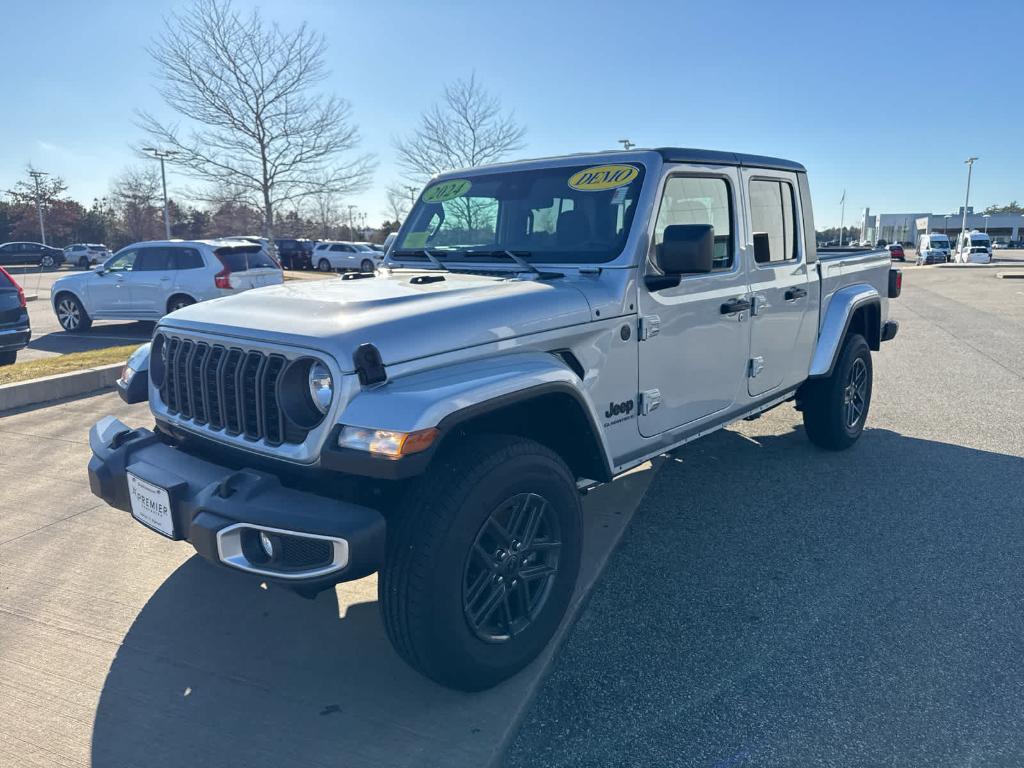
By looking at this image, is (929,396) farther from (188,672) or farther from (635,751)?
(188,672)

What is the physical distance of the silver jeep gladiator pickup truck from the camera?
240 cm

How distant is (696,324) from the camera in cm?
377

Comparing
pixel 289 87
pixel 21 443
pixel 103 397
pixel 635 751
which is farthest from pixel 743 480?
pixel 289 87

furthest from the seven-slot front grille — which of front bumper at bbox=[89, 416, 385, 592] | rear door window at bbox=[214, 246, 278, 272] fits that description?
rear door window at bbox=[214, 246, 278, 272]

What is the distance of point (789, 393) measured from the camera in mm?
4996

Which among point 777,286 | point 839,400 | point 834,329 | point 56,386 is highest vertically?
point 777,286

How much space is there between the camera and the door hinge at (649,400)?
3480mm

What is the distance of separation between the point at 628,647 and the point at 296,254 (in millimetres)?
35888

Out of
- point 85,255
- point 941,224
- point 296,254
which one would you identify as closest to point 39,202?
point 85,255

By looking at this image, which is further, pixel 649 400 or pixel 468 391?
pixel 649 400

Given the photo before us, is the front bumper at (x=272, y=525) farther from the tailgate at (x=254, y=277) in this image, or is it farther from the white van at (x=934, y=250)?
the white van at (x=934, y=250)

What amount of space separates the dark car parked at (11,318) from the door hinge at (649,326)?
8.71 meters

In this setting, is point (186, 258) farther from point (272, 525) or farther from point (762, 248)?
point (272, 525)

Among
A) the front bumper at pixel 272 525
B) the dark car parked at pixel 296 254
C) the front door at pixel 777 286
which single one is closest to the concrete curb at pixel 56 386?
the front bumper at pixel 272 525
